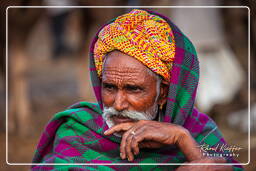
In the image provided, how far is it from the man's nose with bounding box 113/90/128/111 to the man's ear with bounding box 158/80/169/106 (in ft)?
1.01

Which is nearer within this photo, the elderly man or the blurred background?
the elderly man

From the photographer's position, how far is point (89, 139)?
2.64 m

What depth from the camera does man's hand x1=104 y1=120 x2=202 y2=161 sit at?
7.49 ft

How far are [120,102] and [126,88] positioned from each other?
116 millimetres

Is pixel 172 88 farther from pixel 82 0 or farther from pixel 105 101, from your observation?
pixel 82 0

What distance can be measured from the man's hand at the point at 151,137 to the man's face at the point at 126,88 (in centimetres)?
12

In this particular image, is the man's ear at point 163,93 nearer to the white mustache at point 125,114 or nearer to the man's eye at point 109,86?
the white mustache at point 125,114

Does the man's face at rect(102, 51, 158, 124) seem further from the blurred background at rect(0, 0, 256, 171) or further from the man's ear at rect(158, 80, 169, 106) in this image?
the blurred background at rect(0, 0, 256, 171)

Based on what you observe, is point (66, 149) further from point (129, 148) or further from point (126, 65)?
point (126, 65)

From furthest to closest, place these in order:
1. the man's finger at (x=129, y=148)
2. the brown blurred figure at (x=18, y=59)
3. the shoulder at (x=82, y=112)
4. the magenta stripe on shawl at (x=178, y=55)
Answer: the brown blurred figure at (x=18, y=59) < the shoulder at (x=82, y=112) < the magenta stripe on shawl at (x=178, y=55) < the man's finger at (x=129, y=148)

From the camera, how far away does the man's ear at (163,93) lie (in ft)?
8.60

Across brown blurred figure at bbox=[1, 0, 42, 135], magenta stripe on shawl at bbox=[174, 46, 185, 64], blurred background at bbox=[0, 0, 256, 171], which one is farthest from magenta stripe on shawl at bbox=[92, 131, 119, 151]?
brown blurred figure at bbox=[1, 0, 42, 135]

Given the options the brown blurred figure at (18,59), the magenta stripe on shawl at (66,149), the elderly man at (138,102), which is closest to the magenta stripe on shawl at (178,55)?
the elderly man at (138,102)

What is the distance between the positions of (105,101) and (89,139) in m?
0.31
